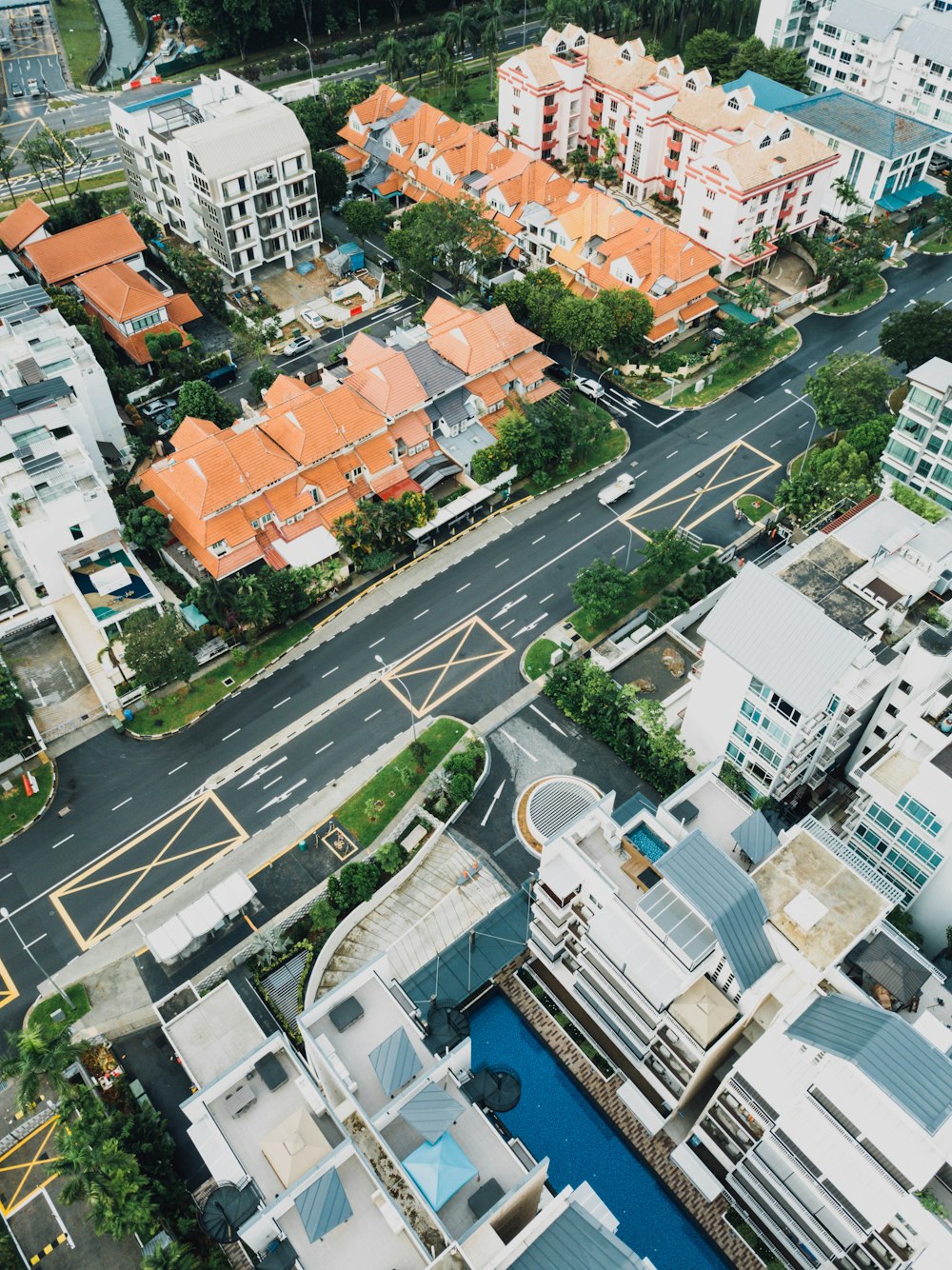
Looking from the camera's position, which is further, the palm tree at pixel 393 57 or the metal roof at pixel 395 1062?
the palm tree at pixel 393 57

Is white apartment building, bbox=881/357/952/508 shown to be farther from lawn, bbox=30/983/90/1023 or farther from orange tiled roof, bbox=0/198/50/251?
orange tiled roof, bbox=0/198/50/251

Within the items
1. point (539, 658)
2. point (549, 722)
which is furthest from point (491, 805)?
point (539, 658)

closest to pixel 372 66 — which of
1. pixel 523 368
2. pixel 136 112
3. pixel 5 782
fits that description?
pixel 136 112

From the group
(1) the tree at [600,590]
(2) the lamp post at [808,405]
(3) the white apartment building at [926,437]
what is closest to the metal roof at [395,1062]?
(1) the tree at [600,590]

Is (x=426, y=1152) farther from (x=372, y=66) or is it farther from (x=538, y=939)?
(x=372, y=66)

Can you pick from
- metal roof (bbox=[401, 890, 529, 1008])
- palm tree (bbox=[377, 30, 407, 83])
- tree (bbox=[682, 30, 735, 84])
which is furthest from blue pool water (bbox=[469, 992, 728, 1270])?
tree (bbox=[682, 30, 735, 84])

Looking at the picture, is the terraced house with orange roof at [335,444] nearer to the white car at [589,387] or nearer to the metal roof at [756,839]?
the white car at [589,387]
